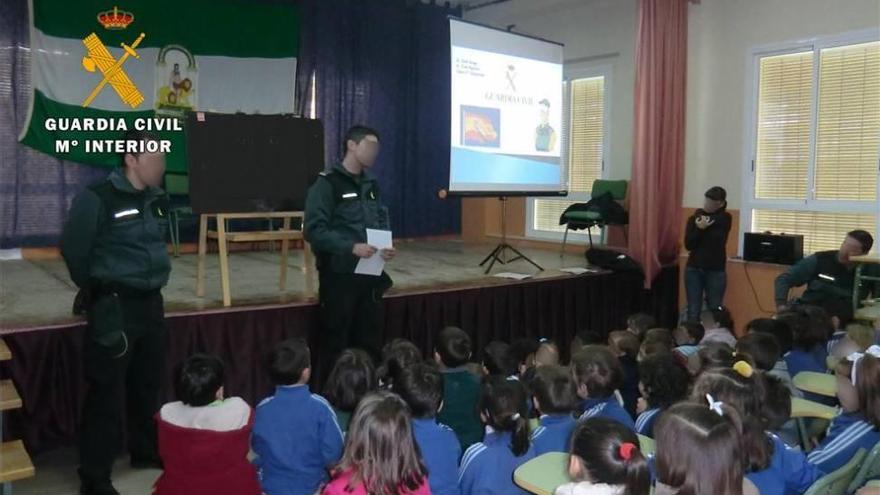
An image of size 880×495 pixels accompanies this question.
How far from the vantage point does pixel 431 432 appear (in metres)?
2.17

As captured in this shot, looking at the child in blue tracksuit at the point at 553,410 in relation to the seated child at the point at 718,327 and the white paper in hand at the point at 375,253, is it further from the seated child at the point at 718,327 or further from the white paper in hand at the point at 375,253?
the seated child at the point at 718,327

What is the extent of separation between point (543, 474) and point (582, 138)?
20.4ft

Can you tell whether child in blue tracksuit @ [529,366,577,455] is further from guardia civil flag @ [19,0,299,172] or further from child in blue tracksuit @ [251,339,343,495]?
guardia civil flag @ [19,0,299,172]

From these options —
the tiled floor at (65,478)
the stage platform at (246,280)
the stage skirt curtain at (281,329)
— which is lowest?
the tiled floor at (65,478)

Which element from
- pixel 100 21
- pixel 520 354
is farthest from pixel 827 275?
pixel 100 21

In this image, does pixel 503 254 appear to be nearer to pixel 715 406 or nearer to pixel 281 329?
pixel 281 329

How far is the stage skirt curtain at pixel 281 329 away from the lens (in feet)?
11.3

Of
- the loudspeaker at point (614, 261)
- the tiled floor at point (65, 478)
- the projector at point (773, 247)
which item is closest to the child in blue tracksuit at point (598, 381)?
the tiled floor at point (65, 478)

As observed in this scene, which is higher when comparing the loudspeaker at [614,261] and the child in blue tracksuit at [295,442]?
the loudspeaker at [614,261]

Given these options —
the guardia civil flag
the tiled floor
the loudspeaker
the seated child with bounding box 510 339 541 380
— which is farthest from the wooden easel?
the guardia civil flag

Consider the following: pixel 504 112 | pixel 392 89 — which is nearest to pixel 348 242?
pixel 504 112

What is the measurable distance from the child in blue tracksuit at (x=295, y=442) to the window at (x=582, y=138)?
5705 mm

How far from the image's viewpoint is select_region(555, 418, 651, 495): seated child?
1.60 meters

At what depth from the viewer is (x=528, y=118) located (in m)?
6.02
